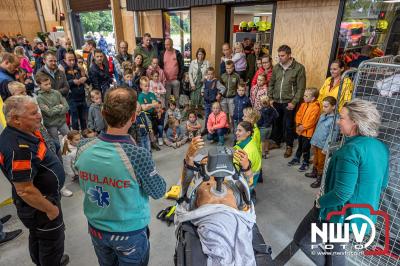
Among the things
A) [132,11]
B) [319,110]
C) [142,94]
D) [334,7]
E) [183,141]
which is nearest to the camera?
Answer: [319,110]

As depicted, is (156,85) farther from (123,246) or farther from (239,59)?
(123,246)

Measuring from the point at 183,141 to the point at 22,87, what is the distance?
98.8 inches

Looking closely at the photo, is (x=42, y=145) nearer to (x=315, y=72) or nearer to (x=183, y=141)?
(x=183, y=141)

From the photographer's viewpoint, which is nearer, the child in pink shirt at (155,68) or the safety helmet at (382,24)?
the safety helmet at (382,24)

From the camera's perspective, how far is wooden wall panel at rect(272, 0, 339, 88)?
159 inches

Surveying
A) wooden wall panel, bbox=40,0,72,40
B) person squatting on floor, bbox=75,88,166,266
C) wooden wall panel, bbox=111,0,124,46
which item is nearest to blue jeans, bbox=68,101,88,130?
person squatting on floor, bbox=75,88,166,266

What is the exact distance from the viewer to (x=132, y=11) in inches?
311

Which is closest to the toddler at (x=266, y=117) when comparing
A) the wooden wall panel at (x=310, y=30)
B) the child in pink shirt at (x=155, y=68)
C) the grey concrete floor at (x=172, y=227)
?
the grey concrete floor at (x=172, y=227)

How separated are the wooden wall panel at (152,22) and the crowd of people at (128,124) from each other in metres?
2.08

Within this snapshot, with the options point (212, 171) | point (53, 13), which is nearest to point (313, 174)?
point (212, 171)

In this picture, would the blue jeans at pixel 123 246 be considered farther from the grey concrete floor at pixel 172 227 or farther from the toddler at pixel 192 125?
the toddler at pixel 192 125

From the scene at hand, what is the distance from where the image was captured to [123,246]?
1411mm

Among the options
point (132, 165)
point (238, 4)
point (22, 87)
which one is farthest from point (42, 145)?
point (238, 4)

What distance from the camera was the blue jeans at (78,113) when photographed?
450cm
